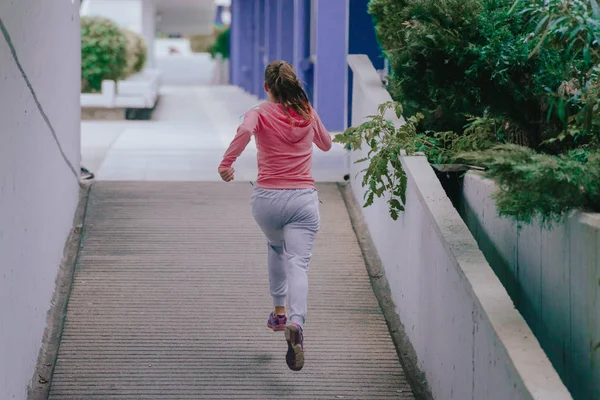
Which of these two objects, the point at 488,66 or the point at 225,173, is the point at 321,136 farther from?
the point at 488,66

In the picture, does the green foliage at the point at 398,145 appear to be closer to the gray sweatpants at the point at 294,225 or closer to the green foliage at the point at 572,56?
the green foliage at the point at 572,56

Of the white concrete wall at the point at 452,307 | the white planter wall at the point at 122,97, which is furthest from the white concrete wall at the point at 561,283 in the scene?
the white planter wall at the point at 122,97

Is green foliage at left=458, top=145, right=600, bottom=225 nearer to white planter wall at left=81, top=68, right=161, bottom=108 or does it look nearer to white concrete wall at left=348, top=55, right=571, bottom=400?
white concrete wall at left=348, top=55, right=571, bottom=400

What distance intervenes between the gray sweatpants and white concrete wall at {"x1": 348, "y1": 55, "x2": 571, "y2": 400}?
23.5 inches

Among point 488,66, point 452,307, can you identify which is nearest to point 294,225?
point 452,307

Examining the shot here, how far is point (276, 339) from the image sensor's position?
556cm

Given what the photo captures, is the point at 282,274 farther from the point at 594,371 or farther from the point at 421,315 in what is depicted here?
the point at 594,371

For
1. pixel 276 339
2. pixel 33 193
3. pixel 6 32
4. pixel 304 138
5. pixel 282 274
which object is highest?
pixel 6 32

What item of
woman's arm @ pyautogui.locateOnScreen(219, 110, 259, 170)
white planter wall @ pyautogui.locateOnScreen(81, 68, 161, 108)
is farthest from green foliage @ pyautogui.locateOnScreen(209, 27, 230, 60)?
woman's arm @ pyautogui.locateOnScreen(219, 110, 259, 170)

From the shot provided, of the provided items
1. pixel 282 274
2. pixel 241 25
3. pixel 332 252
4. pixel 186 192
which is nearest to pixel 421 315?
pixel 282 274

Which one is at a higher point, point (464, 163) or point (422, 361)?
point (464, 163)

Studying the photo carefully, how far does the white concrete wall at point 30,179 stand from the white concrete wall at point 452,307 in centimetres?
200

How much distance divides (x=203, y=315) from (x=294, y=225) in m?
1.19

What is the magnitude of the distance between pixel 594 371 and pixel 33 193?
3.21 metres
